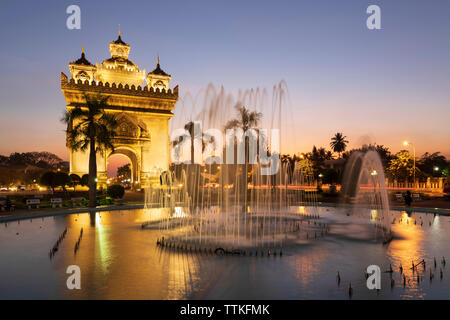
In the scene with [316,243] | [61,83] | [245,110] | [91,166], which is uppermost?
[61,83]

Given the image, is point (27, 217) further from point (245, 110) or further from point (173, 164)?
point (173, 164)

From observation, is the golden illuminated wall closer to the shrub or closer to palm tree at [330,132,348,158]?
the shrub

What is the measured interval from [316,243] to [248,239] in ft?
8.62

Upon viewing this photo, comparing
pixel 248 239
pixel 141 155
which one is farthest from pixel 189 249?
pixel 141 155

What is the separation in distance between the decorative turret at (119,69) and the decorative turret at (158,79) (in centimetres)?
205

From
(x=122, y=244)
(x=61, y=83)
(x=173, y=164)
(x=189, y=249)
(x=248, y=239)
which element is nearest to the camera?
(x=189, y=249)

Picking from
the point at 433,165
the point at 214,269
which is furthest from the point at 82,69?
the point at 433,165

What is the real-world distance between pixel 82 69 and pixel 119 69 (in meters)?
6.02

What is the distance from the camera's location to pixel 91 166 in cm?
2422

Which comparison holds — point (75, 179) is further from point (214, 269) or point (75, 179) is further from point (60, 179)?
point (214, 269)

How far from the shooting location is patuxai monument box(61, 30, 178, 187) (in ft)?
131

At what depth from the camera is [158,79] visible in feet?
156

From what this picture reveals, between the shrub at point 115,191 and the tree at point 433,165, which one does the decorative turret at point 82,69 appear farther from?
the tree at point 433,165

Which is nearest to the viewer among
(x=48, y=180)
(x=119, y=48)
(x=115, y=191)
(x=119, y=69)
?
(x=115, y=191)
